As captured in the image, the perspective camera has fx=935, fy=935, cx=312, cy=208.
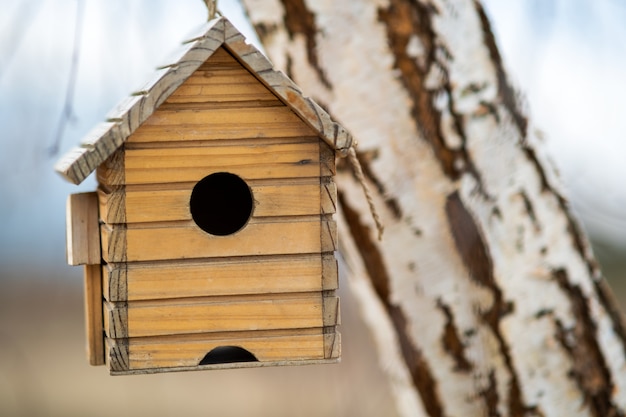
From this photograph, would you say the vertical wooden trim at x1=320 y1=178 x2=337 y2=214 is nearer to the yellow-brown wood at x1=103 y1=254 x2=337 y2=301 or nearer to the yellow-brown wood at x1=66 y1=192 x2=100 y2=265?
the yellow-brown wood at x1=103 y1=254 x2=337 y2=301

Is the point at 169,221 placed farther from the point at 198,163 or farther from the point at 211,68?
the point at 211,68

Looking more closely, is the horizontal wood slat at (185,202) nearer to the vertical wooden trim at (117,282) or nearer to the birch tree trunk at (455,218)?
the vertical wooden trim at (117,282)

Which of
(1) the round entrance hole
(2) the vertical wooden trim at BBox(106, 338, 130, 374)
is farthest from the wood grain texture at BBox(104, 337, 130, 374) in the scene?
(1) the round entrance hole

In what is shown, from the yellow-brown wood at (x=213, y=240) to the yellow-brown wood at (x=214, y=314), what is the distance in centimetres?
8

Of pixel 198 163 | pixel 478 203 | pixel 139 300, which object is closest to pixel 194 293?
pixel 139 300

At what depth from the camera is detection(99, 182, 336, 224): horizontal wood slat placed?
147cm

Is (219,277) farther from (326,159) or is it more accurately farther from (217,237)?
(326,159)

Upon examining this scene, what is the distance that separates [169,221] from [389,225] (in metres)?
0.99

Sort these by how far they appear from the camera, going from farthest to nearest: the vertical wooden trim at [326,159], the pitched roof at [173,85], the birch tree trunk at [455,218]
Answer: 1. the birch tree trunk at [455,218]
2. the vertical wooden trim at [326,159]
3. the pitched roof at [173,85]

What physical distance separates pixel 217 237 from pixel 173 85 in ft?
0.83

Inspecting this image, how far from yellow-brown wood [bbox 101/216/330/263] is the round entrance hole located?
10.3 inches

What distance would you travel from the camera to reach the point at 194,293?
4.93 feet

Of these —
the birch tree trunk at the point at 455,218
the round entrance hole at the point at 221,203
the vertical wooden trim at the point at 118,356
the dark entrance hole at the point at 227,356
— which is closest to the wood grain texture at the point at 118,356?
the vertical wooden trim at the point at 118,356

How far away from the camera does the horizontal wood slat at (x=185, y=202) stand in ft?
4.82
